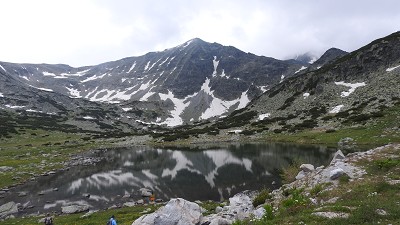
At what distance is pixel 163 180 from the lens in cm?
5100

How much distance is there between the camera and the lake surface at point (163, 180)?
40.7m

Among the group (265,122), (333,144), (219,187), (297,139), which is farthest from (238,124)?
(219,187)

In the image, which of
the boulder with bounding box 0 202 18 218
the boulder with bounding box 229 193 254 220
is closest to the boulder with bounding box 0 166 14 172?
the boulder with bounding box 0 202 18 218

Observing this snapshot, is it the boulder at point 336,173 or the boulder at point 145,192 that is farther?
the boulder at point 145,192

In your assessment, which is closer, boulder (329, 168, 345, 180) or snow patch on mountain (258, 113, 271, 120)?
boulder (329, 168, 345, 180)

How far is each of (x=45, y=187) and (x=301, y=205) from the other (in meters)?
43.6

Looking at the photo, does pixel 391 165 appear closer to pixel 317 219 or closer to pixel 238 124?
pixel 317 219

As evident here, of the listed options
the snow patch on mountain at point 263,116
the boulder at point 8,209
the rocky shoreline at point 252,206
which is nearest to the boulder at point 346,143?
the rocky shoreline at point 252,206

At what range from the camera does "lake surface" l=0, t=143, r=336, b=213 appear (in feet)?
134

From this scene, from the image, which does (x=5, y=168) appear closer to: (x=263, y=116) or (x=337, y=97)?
(x=263, y=116)

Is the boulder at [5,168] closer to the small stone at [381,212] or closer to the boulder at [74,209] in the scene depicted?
the boulder at [74,209]

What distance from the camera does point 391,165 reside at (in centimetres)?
2259

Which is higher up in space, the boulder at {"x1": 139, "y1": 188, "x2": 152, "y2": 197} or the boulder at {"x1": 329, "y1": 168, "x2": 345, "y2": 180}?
the boulder at {"x1": 329, "y1": 168, "x2": 345, "y2": 180}

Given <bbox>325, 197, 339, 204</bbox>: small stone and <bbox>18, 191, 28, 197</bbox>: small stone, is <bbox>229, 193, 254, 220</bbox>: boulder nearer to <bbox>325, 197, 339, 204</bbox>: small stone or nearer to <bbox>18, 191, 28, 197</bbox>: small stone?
<bbox>325, 197, 339, 204</bbox>: small stone
